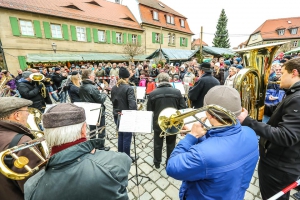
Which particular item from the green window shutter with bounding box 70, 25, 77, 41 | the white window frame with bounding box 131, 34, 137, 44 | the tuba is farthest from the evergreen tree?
the tuba

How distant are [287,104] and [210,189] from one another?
1.18 meters

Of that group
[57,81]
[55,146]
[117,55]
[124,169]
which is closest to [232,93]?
[124,169]

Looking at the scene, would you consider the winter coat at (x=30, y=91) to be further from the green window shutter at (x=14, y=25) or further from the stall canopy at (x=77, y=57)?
the green window shutter at (x=14, y=25)

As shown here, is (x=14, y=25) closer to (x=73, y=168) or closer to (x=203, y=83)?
(x=203, y=83)

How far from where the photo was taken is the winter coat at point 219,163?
3.23ft

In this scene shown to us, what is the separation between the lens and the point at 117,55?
19.0 meters

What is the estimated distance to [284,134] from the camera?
1354mm

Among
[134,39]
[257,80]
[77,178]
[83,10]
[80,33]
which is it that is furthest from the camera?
[134,39]

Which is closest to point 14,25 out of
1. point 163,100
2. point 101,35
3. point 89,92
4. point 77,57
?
point 77,57

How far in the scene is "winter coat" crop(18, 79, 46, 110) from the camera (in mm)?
3793

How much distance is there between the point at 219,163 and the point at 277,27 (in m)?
48.7

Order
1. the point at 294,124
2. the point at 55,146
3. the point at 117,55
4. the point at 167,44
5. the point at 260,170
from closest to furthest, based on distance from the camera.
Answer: the point at 55,146, the point at 294,124, the point at 260,170, the point at 117,55, the point at 167,44

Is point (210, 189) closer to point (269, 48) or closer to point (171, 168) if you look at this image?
point (171, 168)

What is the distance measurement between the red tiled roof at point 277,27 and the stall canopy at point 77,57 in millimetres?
34472
